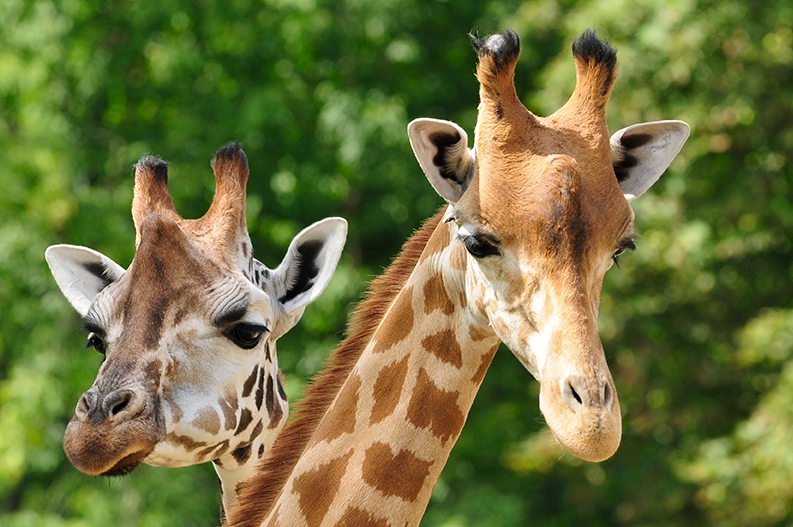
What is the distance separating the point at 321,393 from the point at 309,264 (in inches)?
42.1

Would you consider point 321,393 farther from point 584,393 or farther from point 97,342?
point 584,393

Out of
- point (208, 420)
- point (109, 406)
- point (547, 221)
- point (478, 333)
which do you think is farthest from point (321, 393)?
point (547, 221)

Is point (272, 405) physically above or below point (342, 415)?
below

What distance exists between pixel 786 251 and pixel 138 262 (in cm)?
1212

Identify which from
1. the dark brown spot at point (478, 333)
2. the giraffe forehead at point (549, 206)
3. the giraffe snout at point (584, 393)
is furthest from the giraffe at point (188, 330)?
the giraffe snout at point (584, 393)

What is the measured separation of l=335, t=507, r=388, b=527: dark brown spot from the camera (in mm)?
3979

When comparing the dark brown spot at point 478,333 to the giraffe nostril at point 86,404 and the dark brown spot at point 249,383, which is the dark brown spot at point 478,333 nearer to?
the dark brown spot at point 249,383

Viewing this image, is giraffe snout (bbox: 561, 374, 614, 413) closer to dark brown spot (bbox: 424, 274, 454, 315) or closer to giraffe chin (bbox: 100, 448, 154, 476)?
dark brown spot (bbox: 424, 274, 454, 315)

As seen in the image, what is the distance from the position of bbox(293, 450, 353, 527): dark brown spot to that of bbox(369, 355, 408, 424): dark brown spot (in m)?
0.18

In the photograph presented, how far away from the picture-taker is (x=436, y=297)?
4246mm

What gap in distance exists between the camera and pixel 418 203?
1614 cm

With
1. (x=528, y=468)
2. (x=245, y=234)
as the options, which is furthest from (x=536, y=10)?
(x=245, y=234)

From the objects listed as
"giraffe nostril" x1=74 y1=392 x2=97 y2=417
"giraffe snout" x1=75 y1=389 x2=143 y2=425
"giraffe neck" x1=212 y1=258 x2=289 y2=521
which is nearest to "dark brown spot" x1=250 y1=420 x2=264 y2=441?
"giraffe neck" x1=212 y1=258 x2=289 y2=521

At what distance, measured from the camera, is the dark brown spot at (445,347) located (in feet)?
13.7
